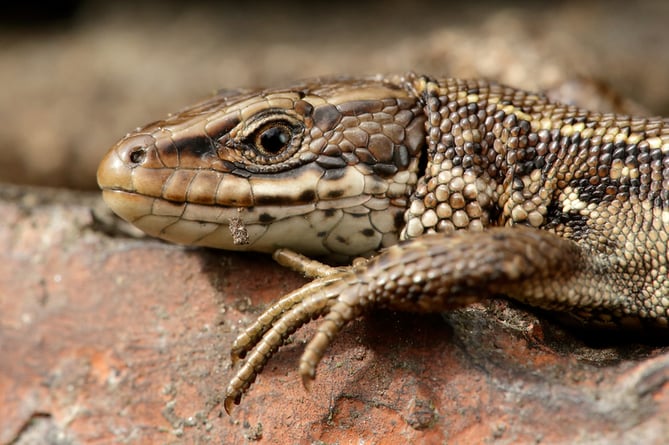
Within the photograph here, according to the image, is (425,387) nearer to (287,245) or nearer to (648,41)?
(287,245)

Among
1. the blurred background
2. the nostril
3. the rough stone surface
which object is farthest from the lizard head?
the blurred background

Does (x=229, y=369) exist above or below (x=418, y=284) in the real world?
below

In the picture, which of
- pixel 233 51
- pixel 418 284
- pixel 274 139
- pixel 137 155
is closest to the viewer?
pixel 418 284

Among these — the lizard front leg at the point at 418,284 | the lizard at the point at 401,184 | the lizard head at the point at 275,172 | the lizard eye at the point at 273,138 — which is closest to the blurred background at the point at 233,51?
the lizard at the point at 401,184

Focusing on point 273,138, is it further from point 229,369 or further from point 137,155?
point 229,369

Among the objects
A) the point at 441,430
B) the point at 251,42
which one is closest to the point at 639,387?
the point at 441,430

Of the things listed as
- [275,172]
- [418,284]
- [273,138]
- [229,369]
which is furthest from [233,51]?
[418,284]

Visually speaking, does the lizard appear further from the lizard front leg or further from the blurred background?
the blurred background
